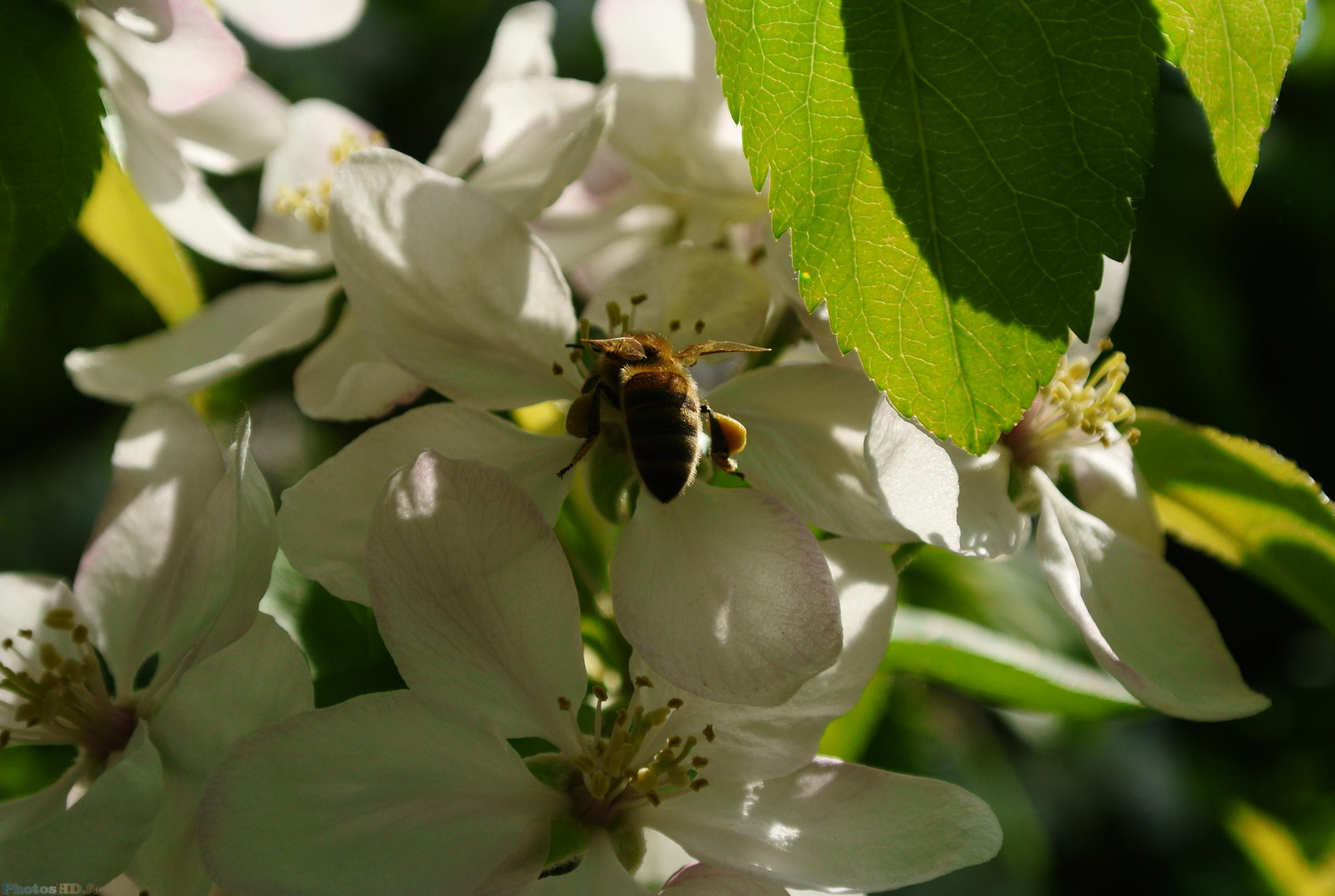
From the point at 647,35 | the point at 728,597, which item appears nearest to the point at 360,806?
the point at 728,597

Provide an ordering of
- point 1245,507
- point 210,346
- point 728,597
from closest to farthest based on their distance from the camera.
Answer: point 728,597 < point 1245,507 < point 210,346

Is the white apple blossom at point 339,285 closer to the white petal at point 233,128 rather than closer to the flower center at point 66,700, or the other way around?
the white petal at point 233,128

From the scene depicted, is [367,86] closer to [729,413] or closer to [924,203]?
[729,413]

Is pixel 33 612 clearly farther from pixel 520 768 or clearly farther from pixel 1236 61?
pixel 1236 61

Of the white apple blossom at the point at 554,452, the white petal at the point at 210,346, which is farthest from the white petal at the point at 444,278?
the white petal at the point at 210,346

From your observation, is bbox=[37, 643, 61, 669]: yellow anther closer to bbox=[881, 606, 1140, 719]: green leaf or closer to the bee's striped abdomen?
the bee's striped abdomen

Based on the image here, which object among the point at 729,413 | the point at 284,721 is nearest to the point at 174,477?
the point at 284,721
